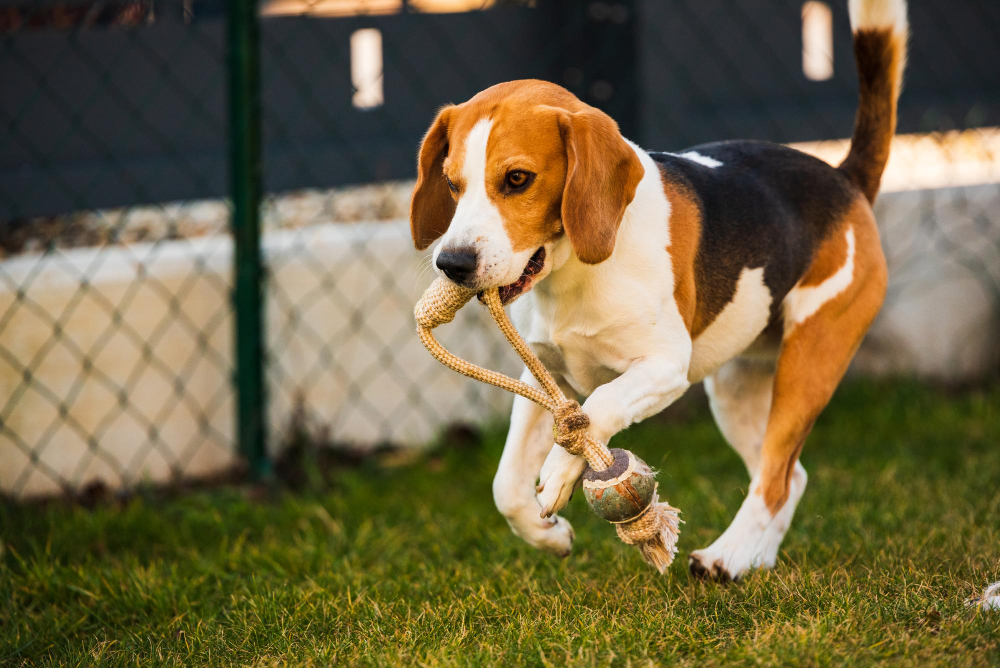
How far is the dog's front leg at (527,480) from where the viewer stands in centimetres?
289

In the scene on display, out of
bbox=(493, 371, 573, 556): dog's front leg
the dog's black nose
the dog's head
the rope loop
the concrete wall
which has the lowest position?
the concrete wall

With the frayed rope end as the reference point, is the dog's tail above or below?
above

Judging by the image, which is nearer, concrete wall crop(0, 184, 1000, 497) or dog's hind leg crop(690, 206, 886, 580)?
dog's hind leg crop(690, 206, 886, 580)

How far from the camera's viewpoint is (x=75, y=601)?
3.27 meters

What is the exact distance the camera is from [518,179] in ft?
8.32

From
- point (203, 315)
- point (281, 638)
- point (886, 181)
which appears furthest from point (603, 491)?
point (886, 181)

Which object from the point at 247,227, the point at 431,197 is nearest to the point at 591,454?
the point at 431,197

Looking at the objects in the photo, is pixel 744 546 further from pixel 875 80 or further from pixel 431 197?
pixel 875 80

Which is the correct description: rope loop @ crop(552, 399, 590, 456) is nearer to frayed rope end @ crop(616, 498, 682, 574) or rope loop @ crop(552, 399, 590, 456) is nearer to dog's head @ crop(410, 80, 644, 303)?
frayed rope end @ crop(616, 498, 682, 574)

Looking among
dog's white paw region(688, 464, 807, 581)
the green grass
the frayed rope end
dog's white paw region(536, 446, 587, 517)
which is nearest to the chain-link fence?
the green grass

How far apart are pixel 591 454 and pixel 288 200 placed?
3146mm

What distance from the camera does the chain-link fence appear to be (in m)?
4.42

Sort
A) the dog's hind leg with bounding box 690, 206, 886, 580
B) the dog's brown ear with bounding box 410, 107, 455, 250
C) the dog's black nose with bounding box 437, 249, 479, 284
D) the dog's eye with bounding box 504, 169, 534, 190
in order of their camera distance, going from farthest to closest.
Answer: the dog's hind leg with bounding box 690, 206, 886, 580
the dog's brown ear with bounding box 410, 107, 455, 250
the dog's eye with bounding box 504, 169, 534, 190
the dog's black nose with bounding box 437, 249, 479, 284

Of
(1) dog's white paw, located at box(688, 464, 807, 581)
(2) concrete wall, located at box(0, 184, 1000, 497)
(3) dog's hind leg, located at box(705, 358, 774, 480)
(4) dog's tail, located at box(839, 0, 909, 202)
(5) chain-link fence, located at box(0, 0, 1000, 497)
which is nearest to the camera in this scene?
(1) dog's white paw, located at box(688, 464, 807, 581)
